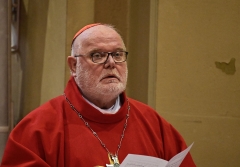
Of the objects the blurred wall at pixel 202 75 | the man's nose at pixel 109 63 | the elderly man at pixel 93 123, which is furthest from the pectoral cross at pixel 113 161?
the blurred wall at pixel 202 75

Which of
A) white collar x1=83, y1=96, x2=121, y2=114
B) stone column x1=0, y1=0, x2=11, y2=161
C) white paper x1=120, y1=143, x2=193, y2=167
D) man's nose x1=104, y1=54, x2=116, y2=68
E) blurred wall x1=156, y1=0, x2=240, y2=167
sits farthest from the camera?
blurred wall x1=156, y1=0, x2=240, y2=167

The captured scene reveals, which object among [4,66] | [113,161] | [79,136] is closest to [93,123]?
[79,136]

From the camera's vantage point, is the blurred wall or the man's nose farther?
the blurred wall

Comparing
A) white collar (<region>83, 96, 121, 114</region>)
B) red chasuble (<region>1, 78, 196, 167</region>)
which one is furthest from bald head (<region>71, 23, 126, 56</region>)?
white collar (<region>83, 96, 121, 114</region>)

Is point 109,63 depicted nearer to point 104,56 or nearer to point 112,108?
point 104,56

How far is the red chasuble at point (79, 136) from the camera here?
6.54 ft

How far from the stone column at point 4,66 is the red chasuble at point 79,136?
941 millimetres

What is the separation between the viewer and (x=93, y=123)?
227 cm

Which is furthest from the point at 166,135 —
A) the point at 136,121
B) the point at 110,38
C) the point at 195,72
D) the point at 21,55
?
the point at 21,55

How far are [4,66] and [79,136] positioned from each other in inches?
51.1

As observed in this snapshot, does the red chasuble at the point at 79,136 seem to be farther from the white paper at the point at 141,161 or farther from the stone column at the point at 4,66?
the stone column at the point at 4,66

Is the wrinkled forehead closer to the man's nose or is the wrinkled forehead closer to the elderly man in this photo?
the elderly man

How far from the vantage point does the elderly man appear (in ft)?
6.67

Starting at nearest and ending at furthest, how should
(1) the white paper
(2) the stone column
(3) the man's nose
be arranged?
(1) the white paper
(3) the man's nose
(2) the stone column
